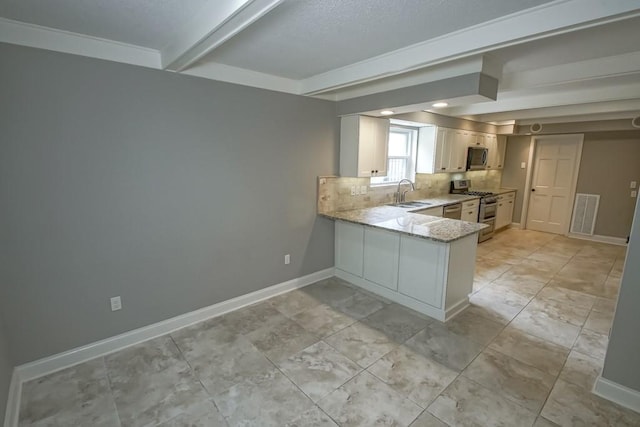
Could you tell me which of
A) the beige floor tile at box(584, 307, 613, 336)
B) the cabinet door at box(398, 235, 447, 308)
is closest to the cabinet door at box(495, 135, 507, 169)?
the beige floor tile at box(584, 307, 613, 336)

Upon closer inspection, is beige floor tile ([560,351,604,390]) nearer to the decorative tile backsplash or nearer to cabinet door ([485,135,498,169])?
the decorative tile backsplash

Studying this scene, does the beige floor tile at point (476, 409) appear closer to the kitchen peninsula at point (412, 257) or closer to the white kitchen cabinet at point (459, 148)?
the kitchen peninsula at point (412, 257)

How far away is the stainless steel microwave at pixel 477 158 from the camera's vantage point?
592cm

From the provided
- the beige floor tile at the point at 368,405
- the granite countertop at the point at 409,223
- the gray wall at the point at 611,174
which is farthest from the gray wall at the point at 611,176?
the beige floor tile at the point at 368,405

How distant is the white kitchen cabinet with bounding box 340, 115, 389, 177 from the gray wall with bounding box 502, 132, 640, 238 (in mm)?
5084

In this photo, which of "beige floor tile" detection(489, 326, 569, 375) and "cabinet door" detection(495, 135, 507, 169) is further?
"cabinet door" detection(495, 135, 507, 169)

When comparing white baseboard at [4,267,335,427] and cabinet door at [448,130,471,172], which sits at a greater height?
cabinet door at [448,130,471,172]

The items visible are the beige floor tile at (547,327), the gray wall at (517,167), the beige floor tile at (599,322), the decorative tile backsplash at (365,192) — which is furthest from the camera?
the gray wall at (517,167)

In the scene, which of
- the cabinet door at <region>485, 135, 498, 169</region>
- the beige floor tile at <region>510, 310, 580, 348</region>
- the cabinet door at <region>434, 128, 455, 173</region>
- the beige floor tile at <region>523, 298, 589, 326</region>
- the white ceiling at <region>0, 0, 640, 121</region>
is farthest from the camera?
the cabinet door at <region>485, 135, 498, 169</region>

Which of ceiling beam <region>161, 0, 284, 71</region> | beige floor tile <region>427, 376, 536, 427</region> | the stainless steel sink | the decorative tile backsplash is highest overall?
ceiling beam <region>161, 0, 284, 71</region>

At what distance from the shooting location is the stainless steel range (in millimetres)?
5917

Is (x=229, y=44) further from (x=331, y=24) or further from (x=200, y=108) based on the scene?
(x=331, y=24)

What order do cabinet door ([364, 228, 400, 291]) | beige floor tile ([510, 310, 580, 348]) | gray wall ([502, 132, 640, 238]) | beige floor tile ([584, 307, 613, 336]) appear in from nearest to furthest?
1. beige floor tile ([510, 310, 580, 348])
2. beige floor tile ([584, 307, 613, 336])
3. cabinet door ([364, 228, 400, 291])
4. gray wall ([502, 132, 640, 238])

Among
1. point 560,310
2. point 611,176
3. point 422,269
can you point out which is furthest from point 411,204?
Result: point 611,176
